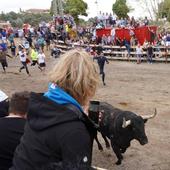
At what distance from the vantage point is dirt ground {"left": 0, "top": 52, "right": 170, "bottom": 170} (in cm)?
809

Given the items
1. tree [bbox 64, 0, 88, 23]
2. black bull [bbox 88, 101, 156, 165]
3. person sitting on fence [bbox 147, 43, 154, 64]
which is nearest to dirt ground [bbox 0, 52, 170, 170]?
black bull [bbox 88, 101, 156, 165]

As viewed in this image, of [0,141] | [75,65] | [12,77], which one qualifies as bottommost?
[12,77]

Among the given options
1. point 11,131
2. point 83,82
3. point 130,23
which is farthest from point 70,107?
point 130,23

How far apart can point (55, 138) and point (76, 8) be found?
50.5 m

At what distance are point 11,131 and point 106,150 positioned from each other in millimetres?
5658

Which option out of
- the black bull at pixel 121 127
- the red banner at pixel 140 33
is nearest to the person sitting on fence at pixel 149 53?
the red banner at pixel 140 33

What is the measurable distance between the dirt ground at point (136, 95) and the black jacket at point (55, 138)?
59 cm

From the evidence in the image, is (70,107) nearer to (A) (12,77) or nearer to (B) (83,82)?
(B) (83,82)

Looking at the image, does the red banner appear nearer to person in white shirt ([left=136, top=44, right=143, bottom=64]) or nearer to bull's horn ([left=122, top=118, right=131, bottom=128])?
person in white shirt ([left=136, top=44, right=143, bottom=64])

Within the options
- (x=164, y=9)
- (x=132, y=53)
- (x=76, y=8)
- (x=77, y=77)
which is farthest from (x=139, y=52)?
(x=77, y=77)

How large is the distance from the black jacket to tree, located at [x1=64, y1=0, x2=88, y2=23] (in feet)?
161

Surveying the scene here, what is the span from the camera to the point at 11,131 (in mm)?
3297

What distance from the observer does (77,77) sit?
7.54ft

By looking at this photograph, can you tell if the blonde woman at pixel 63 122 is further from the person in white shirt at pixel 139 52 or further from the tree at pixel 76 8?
the tree at pixel 76 8
